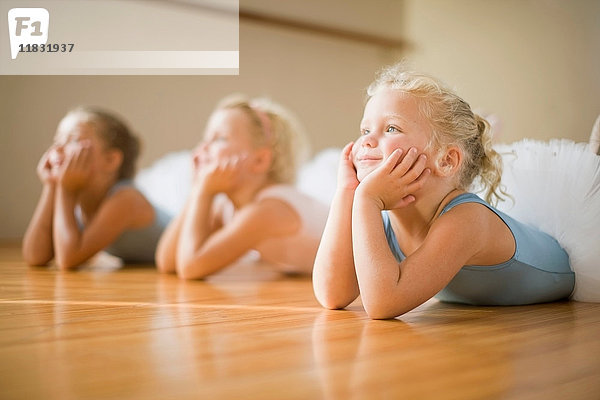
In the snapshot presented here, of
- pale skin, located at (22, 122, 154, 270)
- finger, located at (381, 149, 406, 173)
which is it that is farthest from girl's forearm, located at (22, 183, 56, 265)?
finger, located at (381, 149, 406, 173)

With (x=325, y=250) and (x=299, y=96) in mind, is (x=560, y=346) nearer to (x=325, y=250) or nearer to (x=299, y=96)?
(x=325, y=250)

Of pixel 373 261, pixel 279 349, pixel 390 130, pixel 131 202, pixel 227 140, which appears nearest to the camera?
pixel 279 349

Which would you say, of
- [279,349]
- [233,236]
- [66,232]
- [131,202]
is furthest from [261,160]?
[279,349]

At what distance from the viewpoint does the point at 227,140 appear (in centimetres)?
183

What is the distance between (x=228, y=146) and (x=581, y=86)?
3.61 feet

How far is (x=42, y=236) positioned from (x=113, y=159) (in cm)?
30

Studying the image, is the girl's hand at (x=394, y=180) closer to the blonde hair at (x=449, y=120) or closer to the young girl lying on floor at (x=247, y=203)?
the blonde hair at (x=449, y=120)

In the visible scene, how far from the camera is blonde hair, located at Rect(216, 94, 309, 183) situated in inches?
74.2

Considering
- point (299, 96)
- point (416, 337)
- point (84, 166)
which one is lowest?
point (416, 337)

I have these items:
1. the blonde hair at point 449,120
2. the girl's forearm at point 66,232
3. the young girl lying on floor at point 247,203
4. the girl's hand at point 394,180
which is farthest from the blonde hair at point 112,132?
the girl's hand at point 394,180

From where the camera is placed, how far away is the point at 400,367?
0.77m

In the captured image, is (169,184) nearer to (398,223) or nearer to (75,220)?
(75,220)

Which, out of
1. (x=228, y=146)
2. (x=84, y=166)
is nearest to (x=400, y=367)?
(x=228, y=146)

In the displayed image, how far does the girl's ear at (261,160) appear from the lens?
1.85m
